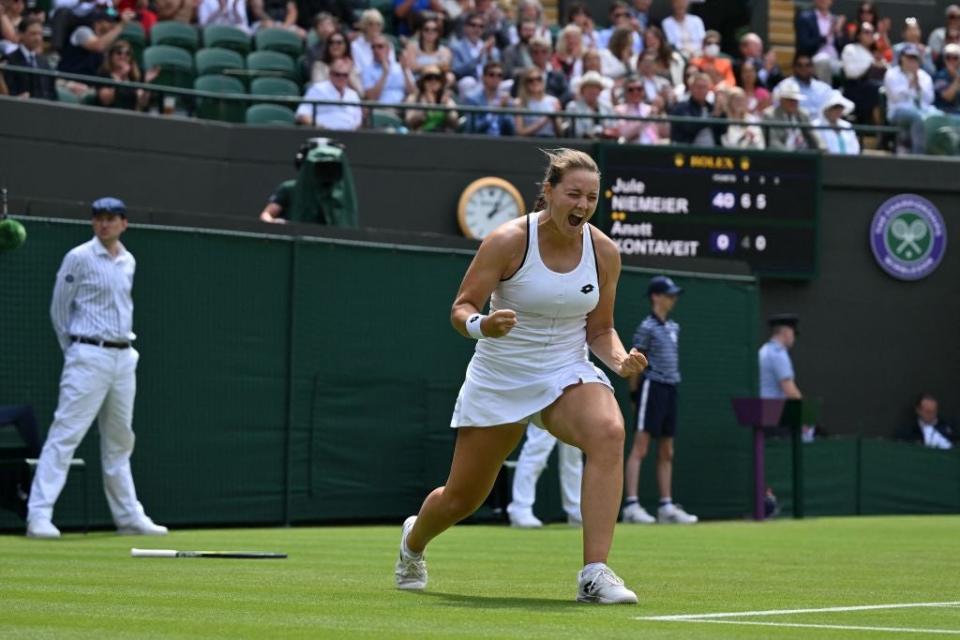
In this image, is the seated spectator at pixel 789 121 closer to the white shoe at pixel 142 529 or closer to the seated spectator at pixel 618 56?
the seated spectator at pixel 618 56

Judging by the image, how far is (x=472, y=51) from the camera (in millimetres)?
22438

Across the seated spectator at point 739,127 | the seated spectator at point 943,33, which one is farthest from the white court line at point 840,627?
the seated spectator at point 943,33

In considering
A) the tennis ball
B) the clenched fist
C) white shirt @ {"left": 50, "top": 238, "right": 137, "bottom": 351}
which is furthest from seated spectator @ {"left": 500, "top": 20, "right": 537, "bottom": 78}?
the clenched fist

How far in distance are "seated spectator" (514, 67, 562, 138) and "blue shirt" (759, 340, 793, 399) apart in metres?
3.78

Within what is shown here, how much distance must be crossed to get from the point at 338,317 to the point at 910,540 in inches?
209

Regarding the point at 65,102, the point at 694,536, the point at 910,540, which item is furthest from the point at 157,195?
the point at 910,540

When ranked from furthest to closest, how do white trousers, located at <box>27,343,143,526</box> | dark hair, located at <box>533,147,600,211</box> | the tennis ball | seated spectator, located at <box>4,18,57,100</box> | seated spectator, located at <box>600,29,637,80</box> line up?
1. seated spectator, located at <box>600,29,637,80</box>
2. seated spectator, located at <box>4,18,57,100</box>
3. white trousers, located at <box>27,343,143,526</box>
4. the tennis ball
5. dark hair, located at <box>533,147,600,211</box>

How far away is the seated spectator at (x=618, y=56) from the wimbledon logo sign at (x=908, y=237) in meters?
3.75

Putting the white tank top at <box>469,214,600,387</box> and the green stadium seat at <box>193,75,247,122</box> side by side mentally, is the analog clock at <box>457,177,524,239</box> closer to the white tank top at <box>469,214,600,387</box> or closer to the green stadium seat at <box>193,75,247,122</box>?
the green stadium seat at <box>193,75,247,122</box>

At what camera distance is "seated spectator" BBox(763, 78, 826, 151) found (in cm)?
2255

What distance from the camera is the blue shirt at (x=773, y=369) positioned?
1972cm

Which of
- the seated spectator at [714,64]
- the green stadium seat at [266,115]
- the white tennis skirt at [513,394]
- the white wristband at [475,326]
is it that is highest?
the seated spectator at [714,64]

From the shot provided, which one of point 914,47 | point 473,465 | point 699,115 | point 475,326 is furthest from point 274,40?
point 475,326

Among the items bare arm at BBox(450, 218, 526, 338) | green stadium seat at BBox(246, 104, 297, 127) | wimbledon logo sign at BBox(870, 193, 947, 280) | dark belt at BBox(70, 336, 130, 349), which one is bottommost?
dark belt at BBox(70, 336, 130, 349)
